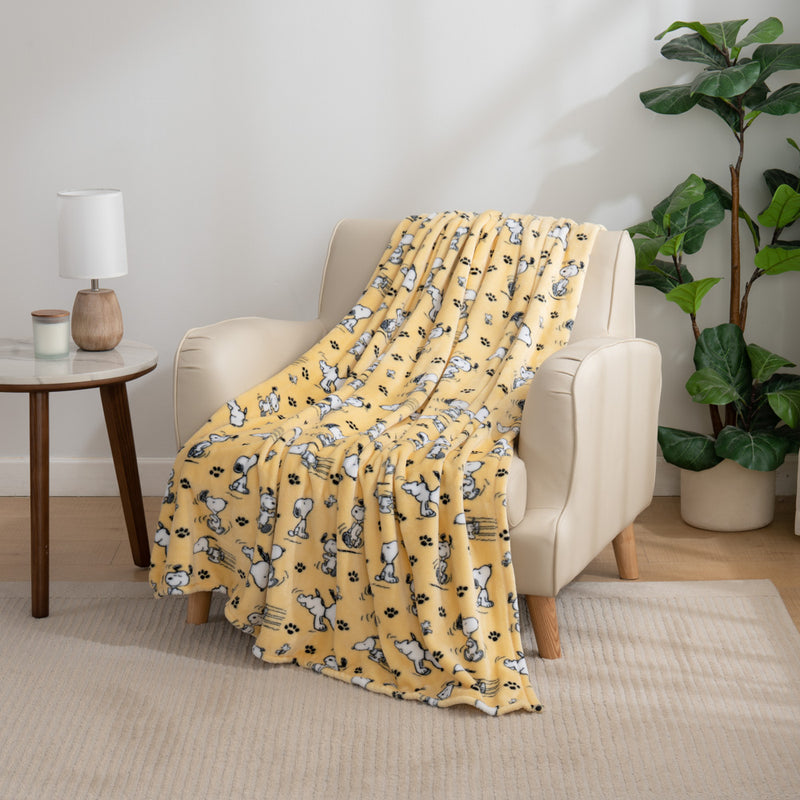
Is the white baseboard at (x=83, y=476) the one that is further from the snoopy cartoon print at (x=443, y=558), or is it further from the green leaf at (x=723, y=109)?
the green leaf at (x=723, y=109)

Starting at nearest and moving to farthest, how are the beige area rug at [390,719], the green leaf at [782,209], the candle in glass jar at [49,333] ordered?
the beige area rug at [390,719] → the candle in glass jar at [49,333] → the green leaf at [782,209]

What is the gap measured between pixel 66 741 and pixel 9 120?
178cm

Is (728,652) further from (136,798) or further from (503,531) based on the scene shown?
(136,798)

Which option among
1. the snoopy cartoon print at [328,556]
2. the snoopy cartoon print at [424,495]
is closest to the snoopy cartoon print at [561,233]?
the snoopy cartoon print at [424,495]

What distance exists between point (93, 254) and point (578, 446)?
116 centimetres

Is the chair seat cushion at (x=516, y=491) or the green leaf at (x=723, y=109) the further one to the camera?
the green leaf at (x=723, y=109)

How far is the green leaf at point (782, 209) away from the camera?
2.42 metres

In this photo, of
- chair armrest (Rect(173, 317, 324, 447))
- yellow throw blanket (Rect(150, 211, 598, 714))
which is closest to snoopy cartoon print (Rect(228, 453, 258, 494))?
yellow throw blanket (Rect(150, 211, 598, 714))

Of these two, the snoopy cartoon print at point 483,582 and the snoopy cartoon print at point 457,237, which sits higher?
the snoopy cartoon print at point 457,237

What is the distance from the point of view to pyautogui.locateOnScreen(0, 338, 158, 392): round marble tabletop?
2.09m

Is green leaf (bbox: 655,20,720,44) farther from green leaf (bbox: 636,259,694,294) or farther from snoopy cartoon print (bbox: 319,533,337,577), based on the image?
snoopy cartoon print (bbox: 319,533,337,577)

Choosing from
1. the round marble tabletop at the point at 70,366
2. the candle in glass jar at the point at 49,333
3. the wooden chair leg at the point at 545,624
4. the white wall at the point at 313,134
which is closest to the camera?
the wooden chair leg at the point at 545,624

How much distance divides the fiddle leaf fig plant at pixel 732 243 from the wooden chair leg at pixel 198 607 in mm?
1208

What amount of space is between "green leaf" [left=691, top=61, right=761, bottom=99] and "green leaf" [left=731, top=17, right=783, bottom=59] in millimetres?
53
